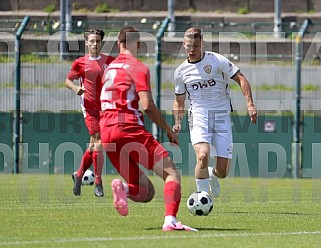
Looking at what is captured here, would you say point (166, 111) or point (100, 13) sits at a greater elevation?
point (100, 13)

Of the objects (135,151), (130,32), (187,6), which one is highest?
(187,6)

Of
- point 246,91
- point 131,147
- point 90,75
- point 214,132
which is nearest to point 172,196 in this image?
point 131,147

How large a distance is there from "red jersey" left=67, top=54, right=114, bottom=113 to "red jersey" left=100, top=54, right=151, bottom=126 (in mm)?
5493

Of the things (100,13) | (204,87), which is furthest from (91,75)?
(100,13)

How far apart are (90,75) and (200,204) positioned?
458 cm

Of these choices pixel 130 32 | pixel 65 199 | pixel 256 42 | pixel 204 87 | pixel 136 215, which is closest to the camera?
pixel 130 32

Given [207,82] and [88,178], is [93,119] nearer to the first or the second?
[88,178]

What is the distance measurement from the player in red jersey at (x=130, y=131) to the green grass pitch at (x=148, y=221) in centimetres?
41

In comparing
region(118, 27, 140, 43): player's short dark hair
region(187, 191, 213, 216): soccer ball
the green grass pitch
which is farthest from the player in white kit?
region(118, 27, 140, 43): player's short dark hair

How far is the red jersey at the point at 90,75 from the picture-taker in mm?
15633

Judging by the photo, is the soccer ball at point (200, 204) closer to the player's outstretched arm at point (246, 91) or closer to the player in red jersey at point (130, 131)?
the player's outstretched arm at point (246, 91)

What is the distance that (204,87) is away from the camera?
Answer: 1295cm

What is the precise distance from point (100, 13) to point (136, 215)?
2302cm

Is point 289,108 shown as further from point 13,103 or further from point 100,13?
point 100,13
